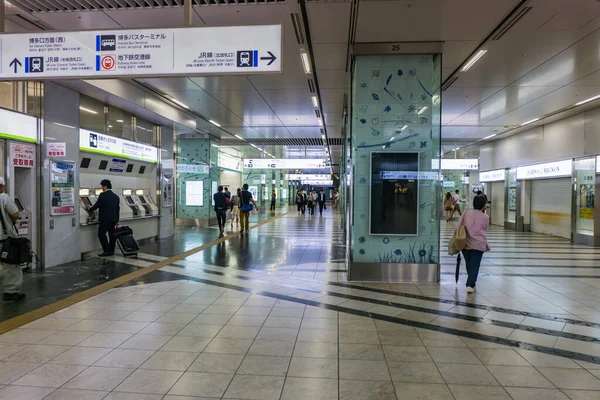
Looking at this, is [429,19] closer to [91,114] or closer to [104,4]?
[104,4]

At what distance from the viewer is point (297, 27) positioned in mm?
5090

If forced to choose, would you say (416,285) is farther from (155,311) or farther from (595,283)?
(155,311)

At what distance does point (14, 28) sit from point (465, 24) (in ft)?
19.9

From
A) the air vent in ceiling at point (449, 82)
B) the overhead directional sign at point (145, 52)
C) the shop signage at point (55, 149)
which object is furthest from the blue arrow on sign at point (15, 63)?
the air vent in ceiling at point (449, 82)

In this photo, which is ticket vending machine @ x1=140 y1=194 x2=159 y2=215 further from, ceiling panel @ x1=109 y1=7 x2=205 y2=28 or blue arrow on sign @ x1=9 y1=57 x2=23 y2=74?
blue arrow on sign @ x1=9 y1=57 x2=23 y2=74

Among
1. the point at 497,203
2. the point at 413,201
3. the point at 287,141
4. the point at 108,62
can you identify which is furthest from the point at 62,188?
the point at 497,203

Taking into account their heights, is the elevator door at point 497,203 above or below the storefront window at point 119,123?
below

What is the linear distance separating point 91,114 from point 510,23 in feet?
24.2

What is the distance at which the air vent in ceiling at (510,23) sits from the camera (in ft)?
15.7

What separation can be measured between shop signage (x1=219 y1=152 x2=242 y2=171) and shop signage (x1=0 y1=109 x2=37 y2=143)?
1383cm

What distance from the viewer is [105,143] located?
26.6 feet

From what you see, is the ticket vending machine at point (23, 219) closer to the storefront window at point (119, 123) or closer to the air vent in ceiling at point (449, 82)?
the storefront window at point (119, 123)

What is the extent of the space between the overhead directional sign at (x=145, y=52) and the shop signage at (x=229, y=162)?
648 inches

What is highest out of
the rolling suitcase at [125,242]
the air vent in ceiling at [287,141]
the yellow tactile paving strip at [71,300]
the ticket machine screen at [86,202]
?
the air vent in ceiling at [287,141]
